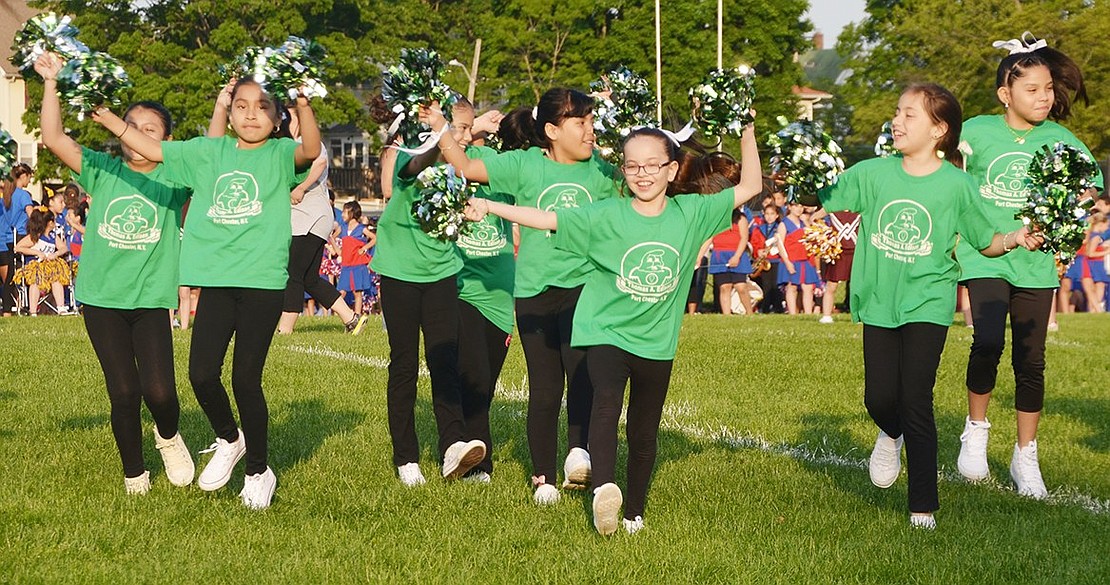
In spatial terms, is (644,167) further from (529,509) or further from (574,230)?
(529,509)

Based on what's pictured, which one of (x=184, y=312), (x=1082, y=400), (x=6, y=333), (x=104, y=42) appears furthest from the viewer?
(x=104, y=42)

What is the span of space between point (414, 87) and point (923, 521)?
2943 mm

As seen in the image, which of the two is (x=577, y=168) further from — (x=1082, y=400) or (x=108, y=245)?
(x=1082, y=400)

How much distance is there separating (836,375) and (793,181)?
6.10 m

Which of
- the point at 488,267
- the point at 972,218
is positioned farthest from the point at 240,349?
the point at 972,218

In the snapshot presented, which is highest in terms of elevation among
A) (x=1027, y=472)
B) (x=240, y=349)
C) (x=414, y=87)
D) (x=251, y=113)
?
(x=414, y=87)

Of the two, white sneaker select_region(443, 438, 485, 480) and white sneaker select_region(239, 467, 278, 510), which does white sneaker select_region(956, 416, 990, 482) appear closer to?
white sneaker select_region(443, 438, 485, 480)

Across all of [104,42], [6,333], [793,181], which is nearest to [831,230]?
[6,333]

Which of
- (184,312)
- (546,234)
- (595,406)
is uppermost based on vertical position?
(546,234)

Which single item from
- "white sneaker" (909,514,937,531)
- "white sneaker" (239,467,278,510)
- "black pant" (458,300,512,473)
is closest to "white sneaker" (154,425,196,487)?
"white sneaker" (239,467,278,510)

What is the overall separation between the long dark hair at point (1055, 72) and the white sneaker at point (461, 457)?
3267 mm

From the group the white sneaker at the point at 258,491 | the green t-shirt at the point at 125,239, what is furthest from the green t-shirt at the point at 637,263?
the green t-shirt at the point at 125,239

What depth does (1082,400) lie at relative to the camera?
1120 centimetres

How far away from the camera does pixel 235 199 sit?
665 centimetres
